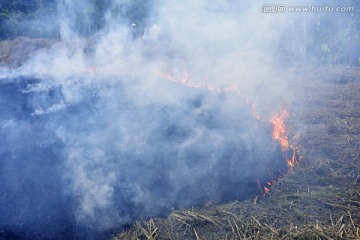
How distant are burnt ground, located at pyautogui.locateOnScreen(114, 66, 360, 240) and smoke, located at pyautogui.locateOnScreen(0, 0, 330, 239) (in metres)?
0.42

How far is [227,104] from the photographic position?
22.4 feet

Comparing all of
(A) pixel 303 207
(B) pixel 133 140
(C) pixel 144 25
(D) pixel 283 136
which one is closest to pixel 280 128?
(D) pixel 283 136

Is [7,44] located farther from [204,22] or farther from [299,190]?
[299,190]

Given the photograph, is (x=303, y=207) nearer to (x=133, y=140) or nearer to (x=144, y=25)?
(x=133, y=140)

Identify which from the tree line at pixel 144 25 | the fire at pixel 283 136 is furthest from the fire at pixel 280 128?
the tree line at pixel 144 25

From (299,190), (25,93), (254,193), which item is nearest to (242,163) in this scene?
(254,193)

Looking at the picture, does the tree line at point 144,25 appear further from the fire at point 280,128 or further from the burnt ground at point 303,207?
the burnt ground at point 303,207

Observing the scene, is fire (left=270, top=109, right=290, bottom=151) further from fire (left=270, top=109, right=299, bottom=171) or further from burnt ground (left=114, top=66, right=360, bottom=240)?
burnt ground (left=114, top=66, right=360, bottom=240)

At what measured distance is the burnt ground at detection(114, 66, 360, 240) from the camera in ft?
11.1

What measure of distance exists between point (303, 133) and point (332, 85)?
4.61 meters

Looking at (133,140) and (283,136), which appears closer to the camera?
(133,140)

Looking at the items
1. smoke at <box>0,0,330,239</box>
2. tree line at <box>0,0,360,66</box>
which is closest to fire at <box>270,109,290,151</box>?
smoke at <box>0,0,330,239</box>

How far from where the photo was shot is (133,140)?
539 centimetres

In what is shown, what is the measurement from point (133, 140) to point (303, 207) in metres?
3.15
